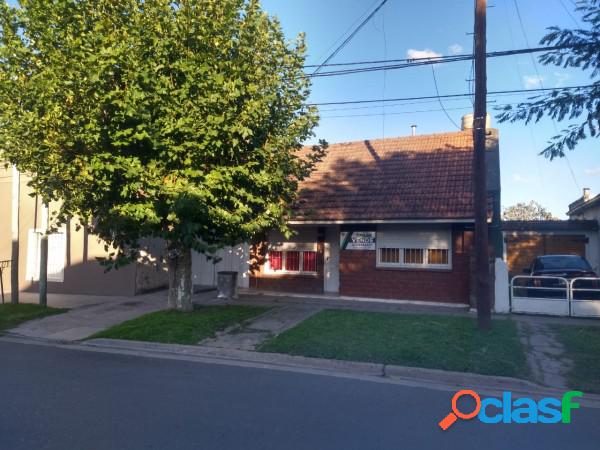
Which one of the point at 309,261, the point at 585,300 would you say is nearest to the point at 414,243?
the point at 309,261

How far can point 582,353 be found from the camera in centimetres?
781

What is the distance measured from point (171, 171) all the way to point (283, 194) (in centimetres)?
Answer: 277

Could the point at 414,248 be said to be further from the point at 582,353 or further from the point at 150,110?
the point at 150,110

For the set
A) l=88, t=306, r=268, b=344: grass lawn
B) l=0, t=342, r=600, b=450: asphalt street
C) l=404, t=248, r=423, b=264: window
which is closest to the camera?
l=0, t=342, r=600, b=450: asphalt street

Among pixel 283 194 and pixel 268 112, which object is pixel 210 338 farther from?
pixel 268 112

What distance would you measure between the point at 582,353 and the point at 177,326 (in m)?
7.45

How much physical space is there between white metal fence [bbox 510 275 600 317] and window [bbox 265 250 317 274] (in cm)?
603

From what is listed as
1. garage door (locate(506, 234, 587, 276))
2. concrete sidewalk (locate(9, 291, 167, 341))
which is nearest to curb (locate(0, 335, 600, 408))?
concrete sidewalk (locate(9, 291, 167, 341))

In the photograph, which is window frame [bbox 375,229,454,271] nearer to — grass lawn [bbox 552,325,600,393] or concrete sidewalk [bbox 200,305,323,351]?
concrete sidewalk [bbox 200,305,323,351]

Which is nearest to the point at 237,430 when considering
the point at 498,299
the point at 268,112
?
the point at 268,112

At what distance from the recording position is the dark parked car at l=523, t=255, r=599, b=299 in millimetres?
11302

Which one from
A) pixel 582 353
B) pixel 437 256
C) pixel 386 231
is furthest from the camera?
pixel 386 231

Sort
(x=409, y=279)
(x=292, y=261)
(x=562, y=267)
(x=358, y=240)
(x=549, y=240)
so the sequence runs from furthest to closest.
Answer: (x=549, y=240) → (x=292, y=261) → (x=358, y=240) → (x=409, y=279) → (x=562, y=267)

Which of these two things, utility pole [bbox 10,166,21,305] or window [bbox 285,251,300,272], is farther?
window [bbox 285,251,300,272]
